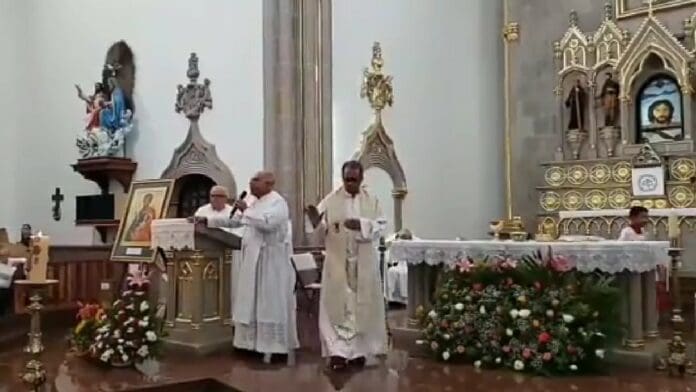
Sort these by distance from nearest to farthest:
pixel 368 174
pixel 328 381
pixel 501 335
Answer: pixel 328 381 → pixel 501 335 → pixel 368 174

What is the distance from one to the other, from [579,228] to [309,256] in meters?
4.70

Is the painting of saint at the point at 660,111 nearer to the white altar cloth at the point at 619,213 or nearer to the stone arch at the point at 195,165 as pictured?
the white altar cloth at the point at 619,213

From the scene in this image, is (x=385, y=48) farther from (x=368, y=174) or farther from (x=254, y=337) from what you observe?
(x=254, y=337)

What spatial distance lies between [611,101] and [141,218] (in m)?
6.92

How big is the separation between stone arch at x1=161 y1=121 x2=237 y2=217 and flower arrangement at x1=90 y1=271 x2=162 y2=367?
3.78m

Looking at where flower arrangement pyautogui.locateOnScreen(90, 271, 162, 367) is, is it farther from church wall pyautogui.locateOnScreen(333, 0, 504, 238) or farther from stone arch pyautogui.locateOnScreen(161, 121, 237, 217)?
church wall pyautogui.locateOnScreen(333, 0, 504, 238)

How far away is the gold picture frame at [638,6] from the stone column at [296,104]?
467 centimetres

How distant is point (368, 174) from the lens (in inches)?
441

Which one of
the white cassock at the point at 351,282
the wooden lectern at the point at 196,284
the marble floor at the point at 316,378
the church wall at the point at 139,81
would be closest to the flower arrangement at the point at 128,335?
the marble floor at the point at 316,378

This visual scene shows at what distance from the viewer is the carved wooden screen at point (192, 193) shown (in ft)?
36.0

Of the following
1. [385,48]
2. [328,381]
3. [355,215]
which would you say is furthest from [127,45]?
[328,381]

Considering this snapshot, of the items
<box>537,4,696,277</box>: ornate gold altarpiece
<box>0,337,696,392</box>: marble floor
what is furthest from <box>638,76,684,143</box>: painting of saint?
<box>0,337,696,392</box>: marble floor

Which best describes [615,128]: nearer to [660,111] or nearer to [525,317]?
[660,111]

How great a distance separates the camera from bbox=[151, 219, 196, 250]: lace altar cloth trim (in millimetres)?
7137
